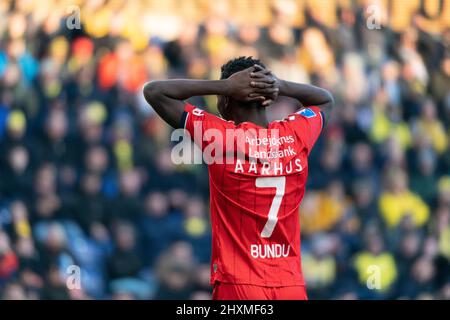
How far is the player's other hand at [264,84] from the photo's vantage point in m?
4.91

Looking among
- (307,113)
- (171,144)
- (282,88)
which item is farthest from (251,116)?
(171,144)

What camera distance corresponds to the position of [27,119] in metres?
9.89

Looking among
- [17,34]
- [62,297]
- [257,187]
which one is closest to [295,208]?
[257,187]

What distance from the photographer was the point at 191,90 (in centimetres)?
491

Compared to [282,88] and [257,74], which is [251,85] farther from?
[282,88]

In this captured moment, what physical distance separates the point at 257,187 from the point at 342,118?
5.77 metres

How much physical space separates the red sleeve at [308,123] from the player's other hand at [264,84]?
181 mm

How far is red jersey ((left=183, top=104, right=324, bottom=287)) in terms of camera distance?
4.89 metres

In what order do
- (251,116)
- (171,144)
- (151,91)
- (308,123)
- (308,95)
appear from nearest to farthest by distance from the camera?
(151,91) < (251,116) < (308,123) < (308,95) < (171,144)

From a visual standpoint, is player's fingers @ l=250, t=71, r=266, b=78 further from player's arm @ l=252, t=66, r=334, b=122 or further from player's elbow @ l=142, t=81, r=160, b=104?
player's elbow @ l=142, t=81, r=160, b=104

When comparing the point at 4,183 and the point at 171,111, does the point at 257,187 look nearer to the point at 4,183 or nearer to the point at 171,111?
the point at 171,111

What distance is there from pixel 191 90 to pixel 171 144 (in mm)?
5035

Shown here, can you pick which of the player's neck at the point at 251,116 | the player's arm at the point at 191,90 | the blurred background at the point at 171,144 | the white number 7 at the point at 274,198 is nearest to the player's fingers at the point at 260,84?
the player's arm at the point at 191,90

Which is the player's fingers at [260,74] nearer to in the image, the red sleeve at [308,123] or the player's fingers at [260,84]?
the player's fingers at [260,84]
